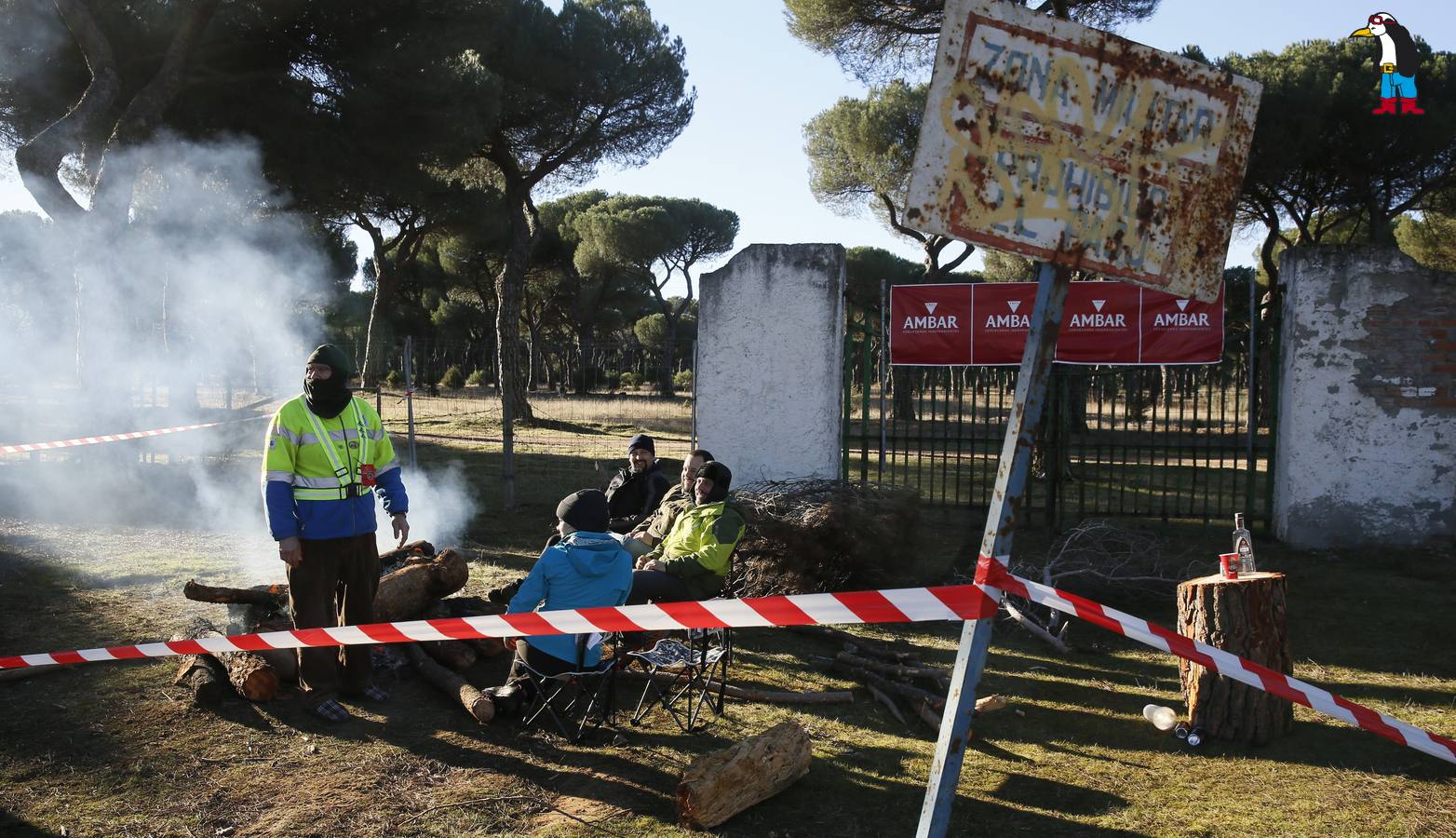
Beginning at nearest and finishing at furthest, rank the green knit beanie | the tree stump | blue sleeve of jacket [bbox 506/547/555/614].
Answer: the tree stump → blue sleeve of jacket [bbox 506/547/555/614] → the green knit beanie

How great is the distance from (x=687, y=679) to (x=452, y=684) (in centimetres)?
123

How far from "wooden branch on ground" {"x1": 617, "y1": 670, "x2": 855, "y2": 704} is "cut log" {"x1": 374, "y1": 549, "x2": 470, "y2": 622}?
169 cm

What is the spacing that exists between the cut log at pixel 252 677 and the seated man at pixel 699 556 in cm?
189

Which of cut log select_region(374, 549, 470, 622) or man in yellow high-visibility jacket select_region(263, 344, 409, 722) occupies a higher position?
man in yellow high-visibility jacket select_region(263, 344, 409, 722)

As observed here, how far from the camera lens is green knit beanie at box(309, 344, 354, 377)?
475 cm

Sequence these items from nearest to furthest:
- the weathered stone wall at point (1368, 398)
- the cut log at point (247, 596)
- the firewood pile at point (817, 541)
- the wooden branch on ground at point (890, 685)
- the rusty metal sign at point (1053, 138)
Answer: the rusty metal sign at point (1053, 138)
the wooden branch on ground at point (890, 685)
the cut log at point (247, 596)
the firewood pile at point (817, 541)
the weathered stone wall at point (1368, 398)

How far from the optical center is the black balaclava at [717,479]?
552cm

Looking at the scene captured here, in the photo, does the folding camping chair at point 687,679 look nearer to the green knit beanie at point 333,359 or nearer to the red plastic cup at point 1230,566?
the green knit beanie at point 333,359

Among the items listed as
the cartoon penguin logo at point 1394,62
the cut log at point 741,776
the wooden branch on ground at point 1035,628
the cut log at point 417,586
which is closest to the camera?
the cut log at point 741,776

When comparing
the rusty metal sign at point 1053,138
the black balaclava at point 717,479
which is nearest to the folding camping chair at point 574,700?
the black balaclava at point 717,479

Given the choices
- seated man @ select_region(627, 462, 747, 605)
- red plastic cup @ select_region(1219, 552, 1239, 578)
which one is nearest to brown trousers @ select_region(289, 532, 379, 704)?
seated man @ select_region(627, 462, 747, 605)

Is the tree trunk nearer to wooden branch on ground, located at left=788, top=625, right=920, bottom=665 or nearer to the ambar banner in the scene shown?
the ambar banner

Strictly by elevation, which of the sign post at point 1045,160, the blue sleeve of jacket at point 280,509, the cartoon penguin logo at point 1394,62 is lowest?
the blue sleeve of jacket at point 280,509

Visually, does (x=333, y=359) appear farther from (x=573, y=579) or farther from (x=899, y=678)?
(x=899, y=678)
